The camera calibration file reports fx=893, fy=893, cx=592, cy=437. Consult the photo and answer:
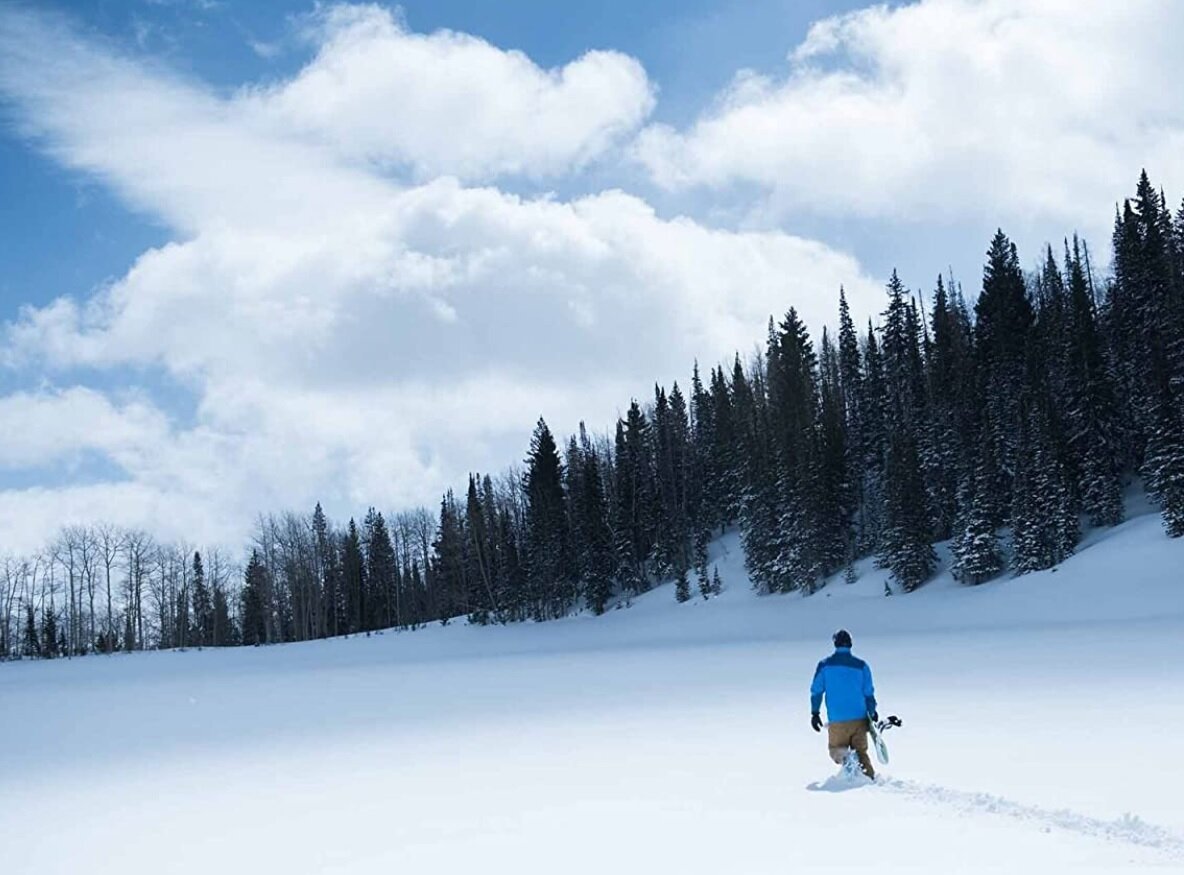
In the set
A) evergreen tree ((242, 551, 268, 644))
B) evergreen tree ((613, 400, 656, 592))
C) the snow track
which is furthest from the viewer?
evergreen tree ((242, 551, 268, 644))

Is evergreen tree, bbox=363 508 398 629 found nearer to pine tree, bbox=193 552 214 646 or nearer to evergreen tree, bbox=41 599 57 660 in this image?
pine tree, bbox=193 552 214 646

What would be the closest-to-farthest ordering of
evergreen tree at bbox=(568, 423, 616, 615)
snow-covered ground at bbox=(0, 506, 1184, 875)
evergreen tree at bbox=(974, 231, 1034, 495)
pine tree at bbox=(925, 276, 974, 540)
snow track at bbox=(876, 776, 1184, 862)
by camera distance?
snow track at bbox=(876, 776, 1184, 862), snow-covered ground at bbox=(0, 506, 1184, 875), evergreen tree at bbox=(974, 231, 1034, 495), pine tree at bbox=(925, 276, 974, 540), evergreen tree at bbox=(568, 423, 616, 615)

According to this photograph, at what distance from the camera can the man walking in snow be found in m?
10.5

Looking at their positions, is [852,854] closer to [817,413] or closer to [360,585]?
[817,413]

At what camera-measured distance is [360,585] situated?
339 feet

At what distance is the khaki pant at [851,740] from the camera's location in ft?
34.2

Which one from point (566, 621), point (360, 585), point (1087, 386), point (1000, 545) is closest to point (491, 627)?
point (566, 621)

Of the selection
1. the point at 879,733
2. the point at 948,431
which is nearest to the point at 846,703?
the point at 879,733

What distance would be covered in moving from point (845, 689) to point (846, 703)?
6.4 inches

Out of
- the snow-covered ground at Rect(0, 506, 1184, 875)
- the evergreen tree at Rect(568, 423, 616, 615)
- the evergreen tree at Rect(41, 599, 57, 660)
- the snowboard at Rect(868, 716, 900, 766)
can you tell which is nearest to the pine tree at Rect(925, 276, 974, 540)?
the snow-covered ground at Rect(0, 506, 1184, 875)

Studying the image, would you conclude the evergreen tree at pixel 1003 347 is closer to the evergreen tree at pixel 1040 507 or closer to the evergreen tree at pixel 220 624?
the evergreen tree at pixel 1040 507

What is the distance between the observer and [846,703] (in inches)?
414

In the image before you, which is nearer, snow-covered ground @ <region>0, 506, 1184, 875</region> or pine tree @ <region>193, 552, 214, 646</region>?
snow-covered ground @ <region>0, 506, 1184, 875</region>

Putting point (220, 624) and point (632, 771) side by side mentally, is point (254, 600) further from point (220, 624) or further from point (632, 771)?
point (632, 771)
